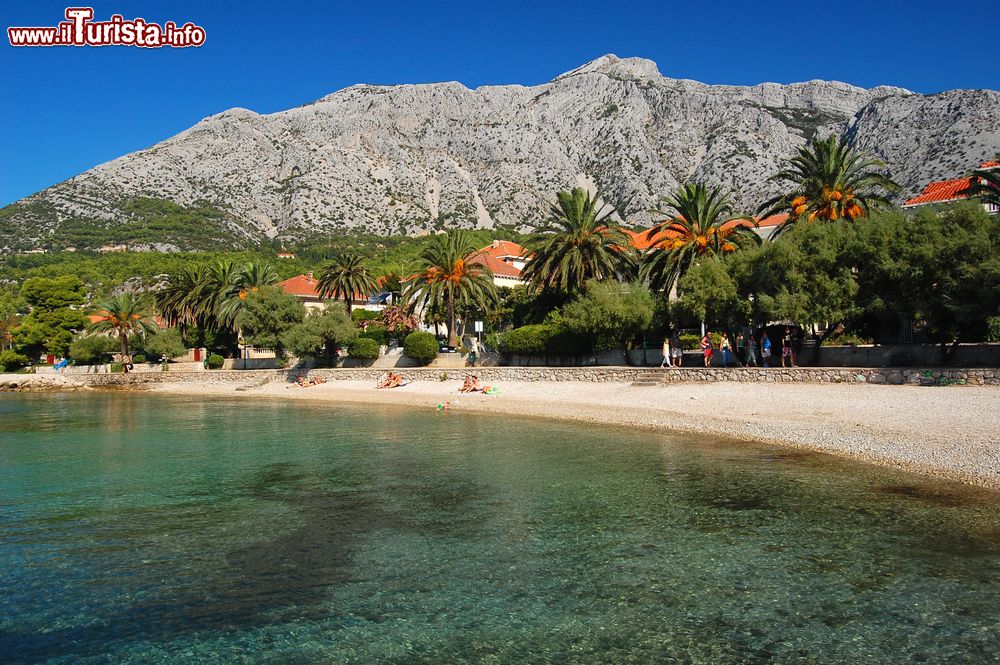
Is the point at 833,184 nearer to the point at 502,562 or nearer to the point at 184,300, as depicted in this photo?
the point at 502,562

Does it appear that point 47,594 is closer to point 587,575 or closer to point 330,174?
point 587,575

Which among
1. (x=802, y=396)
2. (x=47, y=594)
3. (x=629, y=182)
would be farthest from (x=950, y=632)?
(x=629, y=182)

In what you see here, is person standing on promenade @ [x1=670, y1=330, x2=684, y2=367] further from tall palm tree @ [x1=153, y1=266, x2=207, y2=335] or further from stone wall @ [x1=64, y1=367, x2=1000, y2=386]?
tall palm tree @ [x1=153, y1=266, x2=207, y2=335]

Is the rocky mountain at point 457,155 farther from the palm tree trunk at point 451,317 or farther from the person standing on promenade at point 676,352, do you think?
the person standing on promenade at point 676,352

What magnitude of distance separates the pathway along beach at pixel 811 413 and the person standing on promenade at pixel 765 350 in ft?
12.3

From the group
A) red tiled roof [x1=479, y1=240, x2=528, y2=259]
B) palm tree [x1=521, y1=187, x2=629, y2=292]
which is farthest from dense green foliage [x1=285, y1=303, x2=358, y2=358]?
red tiled roof [x1=479, y1=240, x2=528, y2=259]

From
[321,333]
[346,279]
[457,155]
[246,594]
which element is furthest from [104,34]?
[457,155]

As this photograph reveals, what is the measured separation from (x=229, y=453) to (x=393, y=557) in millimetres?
13867

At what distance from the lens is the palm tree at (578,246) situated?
43.6 meters

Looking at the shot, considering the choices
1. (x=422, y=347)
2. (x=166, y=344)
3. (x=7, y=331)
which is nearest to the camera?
(x=422, y=347)

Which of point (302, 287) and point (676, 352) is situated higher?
point (302, 287)

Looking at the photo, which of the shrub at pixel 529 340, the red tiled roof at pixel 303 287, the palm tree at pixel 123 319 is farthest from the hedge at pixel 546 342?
Answer: the palm tree at pixel 123 319

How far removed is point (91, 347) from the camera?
70500 mm

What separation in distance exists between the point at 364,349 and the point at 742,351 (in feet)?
93.8
